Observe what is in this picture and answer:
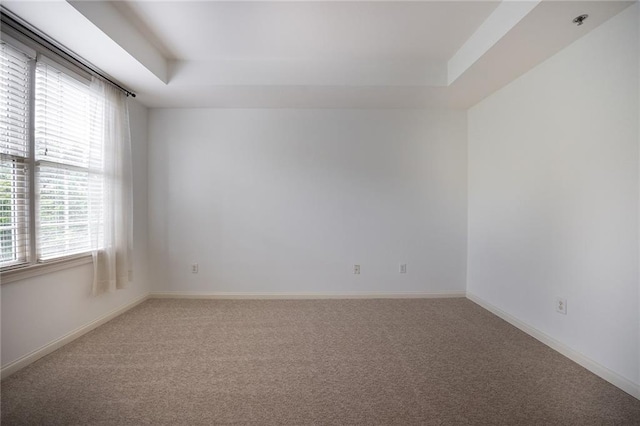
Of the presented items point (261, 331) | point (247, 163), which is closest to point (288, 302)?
point (261, 331)

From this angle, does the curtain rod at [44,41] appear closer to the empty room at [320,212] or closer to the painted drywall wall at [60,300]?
the empty room at [320,212]

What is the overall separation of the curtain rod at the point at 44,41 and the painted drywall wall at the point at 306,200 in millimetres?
1083

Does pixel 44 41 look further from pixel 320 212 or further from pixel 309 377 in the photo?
pixel 309 377

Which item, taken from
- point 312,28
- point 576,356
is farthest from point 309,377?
point 312,28

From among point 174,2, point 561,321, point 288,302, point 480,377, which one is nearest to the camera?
point 480,377

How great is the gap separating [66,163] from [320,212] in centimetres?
259

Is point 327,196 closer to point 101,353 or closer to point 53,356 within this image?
point 101,353

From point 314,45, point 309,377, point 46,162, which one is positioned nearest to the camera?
point 309,377

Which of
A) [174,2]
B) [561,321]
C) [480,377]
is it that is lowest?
[480,377]

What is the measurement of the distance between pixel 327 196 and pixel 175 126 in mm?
2149

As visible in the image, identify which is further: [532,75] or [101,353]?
[532,75]

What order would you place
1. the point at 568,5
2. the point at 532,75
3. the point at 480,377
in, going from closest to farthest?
1. the point at 568,5
2. the point at 480,377
3. the point at 532,75

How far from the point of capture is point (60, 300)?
95.8 inches

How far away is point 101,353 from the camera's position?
7.70ft
